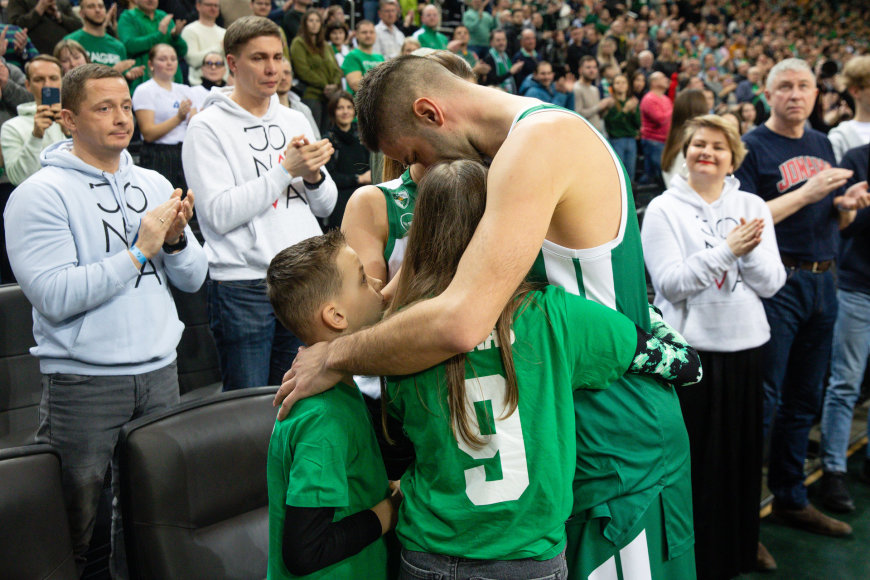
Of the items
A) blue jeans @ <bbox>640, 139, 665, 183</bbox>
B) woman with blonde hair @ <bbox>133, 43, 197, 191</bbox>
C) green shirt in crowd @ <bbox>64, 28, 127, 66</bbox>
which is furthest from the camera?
blue jeans @ <bbox>640, 139, 665, 183</bbox>

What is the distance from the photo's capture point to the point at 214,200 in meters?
2.77

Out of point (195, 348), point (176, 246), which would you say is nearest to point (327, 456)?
point (176, 246)

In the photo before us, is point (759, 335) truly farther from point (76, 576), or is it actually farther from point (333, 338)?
point (76, 576)

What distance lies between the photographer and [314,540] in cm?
129

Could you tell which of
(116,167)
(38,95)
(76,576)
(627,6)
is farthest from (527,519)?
(627,6)

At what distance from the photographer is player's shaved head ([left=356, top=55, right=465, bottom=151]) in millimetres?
1528

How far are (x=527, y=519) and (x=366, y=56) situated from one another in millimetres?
7346

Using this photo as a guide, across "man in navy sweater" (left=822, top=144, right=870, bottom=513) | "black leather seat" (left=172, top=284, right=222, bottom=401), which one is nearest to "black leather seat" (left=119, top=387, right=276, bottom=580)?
"black leather seat" (left=172, top=284, right=222, bottom=401)

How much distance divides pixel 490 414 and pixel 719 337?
173 centimetres

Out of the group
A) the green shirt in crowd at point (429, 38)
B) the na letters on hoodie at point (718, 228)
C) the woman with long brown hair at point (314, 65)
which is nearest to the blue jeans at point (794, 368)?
the na letters on hoodie at point (718, 228)

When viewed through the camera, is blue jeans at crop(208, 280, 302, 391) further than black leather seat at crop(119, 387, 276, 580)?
Yes

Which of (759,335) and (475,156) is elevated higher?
(475,156)

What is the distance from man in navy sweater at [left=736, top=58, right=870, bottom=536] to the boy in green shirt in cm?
224

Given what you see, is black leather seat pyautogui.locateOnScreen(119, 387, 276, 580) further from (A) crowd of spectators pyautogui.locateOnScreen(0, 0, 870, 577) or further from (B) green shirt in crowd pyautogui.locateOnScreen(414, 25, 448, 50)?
(B) green shirt in crowd pyautogui.locateOnScreen(414, 25, 448, 50)
